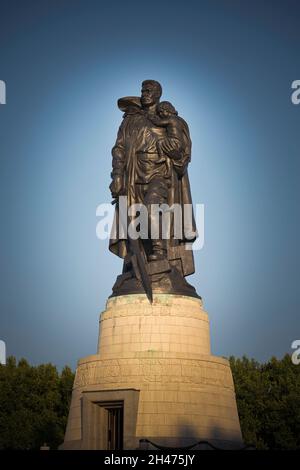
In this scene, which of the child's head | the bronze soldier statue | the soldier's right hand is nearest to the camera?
the bronze soldier statue

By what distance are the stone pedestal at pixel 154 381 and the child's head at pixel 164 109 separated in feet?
20.6

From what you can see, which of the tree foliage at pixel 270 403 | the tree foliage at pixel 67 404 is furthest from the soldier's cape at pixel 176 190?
the tree foliage at pixel 270 403

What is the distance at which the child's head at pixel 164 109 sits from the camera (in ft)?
82.6

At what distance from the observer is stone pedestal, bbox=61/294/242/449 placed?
21047 mm

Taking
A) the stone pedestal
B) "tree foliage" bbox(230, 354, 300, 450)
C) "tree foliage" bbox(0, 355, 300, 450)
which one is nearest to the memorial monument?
the stone pedestal

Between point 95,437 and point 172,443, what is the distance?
101 inches

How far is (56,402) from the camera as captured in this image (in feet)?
143

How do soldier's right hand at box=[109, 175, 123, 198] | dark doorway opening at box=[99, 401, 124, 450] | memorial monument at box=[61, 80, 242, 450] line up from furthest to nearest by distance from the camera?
soldier's right hand at box=[109, 175, 123, 198], dark doorway opening at box=[99, 401, 124, 450], memorial monument at box=[61, 80, 242, 450]

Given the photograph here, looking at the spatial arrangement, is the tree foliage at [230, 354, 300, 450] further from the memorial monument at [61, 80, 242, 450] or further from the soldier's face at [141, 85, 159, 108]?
the soldier's face at [141, 85, 159, 108]

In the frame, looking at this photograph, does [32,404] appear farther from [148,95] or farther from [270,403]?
[148,95]

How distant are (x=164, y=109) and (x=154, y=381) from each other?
30.0 ft

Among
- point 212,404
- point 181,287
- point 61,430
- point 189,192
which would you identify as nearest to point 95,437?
point 212,404

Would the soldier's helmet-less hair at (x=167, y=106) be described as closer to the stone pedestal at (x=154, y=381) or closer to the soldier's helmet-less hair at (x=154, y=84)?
the soldier's helmet-less hair at (x=154, y=84)
